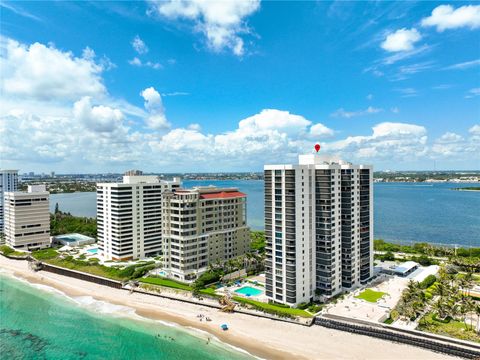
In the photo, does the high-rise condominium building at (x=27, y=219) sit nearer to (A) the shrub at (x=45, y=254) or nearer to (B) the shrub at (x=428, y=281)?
(A) the shrub at (x=45, y=254)

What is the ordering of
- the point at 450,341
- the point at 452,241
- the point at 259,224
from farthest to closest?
the point at 259,224
the point at 452,241
the point at 450,341

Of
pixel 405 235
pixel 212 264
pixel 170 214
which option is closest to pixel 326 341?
pixel 212 264

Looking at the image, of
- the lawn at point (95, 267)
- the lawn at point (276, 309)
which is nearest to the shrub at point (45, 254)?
the lawn at point (95, 267)

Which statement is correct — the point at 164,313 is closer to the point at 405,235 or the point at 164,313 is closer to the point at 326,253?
the point at 326,253

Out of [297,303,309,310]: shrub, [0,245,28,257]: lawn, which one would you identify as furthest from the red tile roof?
[0,245,28,257]: lawn

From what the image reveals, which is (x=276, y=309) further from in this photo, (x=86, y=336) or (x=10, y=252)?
(x=10, y=252)
